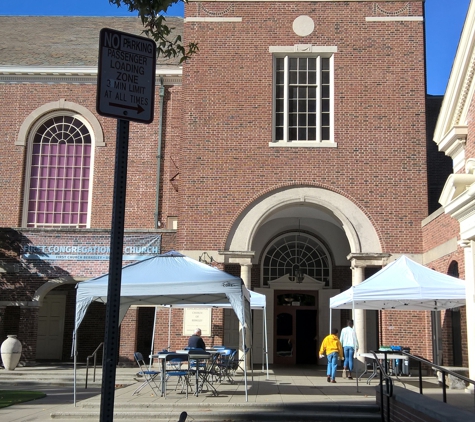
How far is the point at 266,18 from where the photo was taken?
817 inches

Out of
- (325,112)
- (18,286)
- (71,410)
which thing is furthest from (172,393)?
(325,112)

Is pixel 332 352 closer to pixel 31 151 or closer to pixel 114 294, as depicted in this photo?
pixel 114 294

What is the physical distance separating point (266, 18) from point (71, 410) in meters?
13.6

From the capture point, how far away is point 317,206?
19984 millimetres

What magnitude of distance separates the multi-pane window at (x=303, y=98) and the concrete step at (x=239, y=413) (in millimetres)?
10209

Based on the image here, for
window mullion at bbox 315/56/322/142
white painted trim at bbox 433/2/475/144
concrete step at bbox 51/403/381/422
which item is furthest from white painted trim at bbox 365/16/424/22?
concrete step at bbox 51/403/381/422

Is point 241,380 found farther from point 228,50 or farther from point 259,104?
point 228,50

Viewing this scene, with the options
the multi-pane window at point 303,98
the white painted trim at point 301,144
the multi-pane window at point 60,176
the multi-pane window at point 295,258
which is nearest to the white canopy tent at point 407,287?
the white painted trim at point 301,144

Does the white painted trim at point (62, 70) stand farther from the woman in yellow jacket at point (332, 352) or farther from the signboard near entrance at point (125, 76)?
the signboard near entrance at point (125, 76)

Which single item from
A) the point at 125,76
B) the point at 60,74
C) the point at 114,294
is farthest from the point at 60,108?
the point at 114,294

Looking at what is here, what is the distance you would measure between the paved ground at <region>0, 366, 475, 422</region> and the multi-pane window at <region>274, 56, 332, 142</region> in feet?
23.8

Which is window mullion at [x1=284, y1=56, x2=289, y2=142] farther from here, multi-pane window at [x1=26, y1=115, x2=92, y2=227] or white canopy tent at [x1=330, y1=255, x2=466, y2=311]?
multi-pane window at [x1=26, y1=115, x2=92, y2=227]

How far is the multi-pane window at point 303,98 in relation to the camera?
806 inches

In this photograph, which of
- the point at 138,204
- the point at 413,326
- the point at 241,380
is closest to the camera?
the point at 241,380
